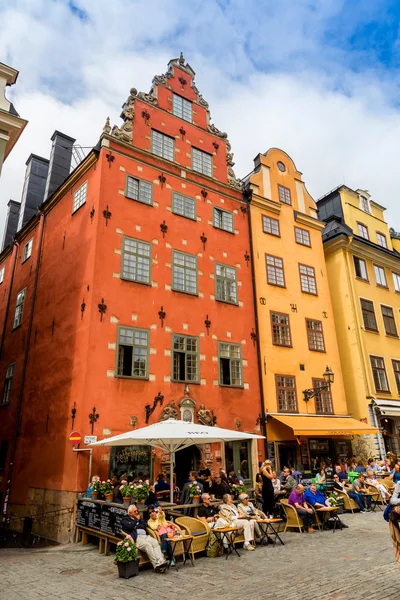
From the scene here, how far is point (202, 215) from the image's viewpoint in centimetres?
1877

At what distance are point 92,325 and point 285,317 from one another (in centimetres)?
984

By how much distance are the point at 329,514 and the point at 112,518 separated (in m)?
5.91

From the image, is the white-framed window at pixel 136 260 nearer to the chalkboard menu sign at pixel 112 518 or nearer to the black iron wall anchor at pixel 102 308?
the black iron wall anchor at pixel 102 308

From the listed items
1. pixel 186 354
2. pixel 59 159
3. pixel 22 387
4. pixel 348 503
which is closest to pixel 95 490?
pixel 186 354

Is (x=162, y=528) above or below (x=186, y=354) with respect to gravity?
below

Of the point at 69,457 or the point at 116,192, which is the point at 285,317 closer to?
the point at 116,192

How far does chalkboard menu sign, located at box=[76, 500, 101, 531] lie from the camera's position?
34.4ft

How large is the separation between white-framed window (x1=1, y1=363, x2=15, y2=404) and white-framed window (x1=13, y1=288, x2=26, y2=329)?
201 centimetres

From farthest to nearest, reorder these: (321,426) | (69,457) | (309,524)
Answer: (321,426) < (69,457) < (309,524)

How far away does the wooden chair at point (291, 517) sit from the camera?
36.5 ft

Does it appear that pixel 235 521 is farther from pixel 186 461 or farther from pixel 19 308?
pixel 19 308

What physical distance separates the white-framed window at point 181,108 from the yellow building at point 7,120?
800 centimetres

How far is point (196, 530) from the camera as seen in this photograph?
30.1ft

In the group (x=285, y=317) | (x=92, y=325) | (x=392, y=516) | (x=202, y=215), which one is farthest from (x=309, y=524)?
(x=202, y=215)
